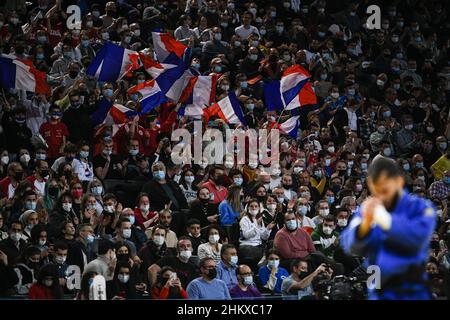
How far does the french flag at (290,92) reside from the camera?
62.6 ft

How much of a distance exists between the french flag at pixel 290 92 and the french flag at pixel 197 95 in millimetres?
1082

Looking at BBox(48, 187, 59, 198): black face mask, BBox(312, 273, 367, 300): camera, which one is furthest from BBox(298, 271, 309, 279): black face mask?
BBox(48, 187, 59, 198): black face mask

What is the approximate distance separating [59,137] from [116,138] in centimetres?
80

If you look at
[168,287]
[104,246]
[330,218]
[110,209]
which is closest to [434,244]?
[330,218]

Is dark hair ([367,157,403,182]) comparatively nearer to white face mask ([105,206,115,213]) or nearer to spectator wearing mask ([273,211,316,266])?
spectator wearing mask ([273,211,316,266])

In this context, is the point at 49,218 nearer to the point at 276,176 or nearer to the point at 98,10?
the point at 276,176

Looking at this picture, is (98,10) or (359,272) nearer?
(359,272)

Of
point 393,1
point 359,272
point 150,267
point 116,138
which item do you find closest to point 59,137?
point 116,138

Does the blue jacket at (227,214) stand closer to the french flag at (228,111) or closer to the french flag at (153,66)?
the french flag at (228,111)

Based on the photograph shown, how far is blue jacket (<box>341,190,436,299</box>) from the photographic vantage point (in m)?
8.35
